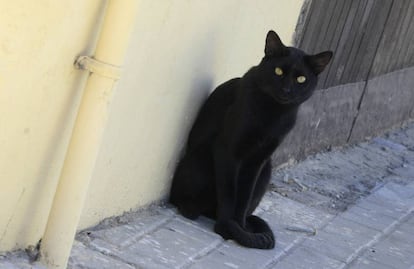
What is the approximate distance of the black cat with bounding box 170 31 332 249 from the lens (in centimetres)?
454

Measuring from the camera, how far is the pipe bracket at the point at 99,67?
3.46m

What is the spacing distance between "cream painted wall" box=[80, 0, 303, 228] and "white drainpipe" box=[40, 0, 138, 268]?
12.8 inches

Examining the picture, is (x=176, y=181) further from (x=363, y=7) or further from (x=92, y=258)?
(x=363, y=7)

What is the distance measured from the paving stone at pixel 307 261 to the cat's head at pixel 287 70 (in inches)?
→ 32.7

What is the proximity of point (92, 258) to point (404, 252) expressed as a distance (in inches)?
80.8

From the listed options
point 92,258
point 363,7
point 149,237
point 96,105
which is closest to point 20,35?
point 96,105

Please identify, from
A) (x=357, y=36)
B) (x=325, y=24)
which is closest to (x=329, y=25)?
(x=325, y=24)

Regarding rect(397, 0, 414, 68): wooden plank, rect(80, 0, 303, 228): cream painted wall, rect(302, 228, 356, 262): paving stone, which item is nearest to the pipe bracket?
rect(80, 0, 303, 228): cream painted wall

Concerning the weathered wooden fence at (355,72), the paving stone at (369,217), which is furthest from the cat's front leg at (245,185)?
the weathered wooden fence at (355,72)

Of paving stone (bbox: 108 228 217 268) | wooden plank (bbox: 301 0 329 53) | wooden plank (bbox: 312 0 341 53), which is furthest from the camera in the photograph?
wooden plank (bbox: 312 0 341 53)

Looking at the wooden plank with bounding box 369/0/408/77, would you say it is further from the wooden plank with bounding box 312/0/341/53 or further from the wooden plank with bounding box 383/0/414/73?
the wooden plank with bounding box 312/0/341/53

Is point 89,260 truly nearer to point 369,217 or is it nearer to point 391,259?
point 391,259

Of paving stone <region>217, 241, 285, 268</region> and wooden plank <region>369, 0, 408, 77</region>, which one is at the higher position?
wooden plank <region>369, 0, 408, 77</region>

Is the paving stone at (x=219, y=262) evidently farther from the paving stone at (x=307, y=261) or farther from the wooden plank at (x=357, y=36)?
the wooden plank at (x=357, y=36)
